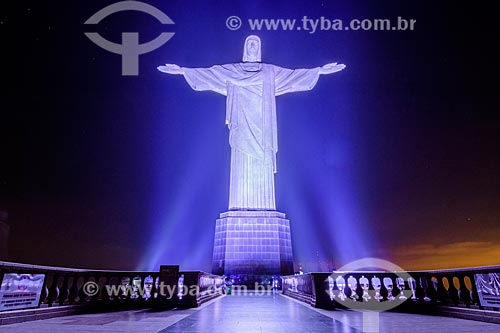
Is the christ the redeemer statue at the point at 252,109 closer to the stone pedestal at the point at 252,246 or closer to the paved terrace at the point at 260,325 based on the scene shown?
the stone pedestal at the point at 252,246

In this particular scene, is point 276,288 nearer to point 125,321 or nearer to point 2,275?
point 125,321

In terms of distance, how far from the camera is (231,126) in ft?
74.1

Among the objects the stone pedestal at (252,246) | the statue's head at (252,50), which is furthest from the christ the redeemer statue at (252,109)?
the stone pedestal at (252,246)

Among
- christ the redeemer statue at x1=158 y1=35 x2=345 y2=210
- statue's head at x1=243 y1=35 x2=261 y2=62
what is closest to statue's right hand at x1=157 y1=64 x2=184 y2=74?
christ the redeemer statue at x1=158 y1=35 x2=345 y2=210

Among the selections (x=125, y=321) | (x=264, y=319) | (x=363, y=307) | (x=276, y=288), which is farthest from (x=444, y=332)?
(x=276, y=288)

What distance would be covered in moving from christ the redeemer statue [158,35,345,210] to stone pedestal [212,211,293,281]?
812mm

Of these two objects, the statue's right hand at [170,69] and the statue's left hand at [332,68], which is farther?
the statue's left hand at [332,68]

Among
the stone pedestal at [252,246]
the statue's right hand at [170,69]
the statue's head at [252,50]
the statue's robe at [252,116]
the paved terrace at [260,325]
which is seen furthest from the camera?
the statue's head at [252,50]

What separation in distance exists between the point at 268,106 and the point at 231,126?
2.71 m

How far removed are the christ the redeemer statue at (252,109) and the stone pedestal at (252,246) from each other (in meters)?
0.81

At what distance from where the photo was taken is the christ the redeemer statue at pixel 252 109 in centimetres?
2186

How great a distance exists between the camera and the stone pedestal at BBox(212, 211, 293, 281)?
2045 cm

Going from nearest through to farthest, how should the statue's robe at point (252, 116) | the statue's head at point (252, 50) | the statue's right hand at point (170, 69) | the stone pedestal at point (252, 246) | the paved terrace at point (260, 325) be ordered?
1. the paved terrace at point (260, 325)
2. the stone pedestal at point (252, 246)
3. the statue's robe at point (252, 116)
4. the statue's right hand at point (170, 69)
5. the statue's head at point (252, 50)

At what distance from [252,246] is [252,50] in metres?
13.2
